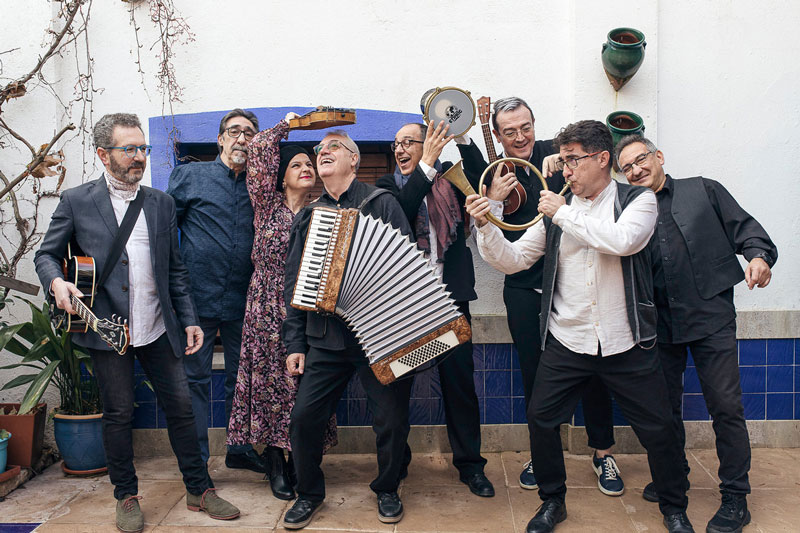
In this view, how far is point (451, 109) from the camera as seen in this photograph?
3572 millimetres

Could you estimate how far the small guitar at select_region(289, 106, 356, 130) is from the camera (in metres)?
3.62

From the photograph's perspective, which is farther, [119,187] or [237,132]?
[237,132]

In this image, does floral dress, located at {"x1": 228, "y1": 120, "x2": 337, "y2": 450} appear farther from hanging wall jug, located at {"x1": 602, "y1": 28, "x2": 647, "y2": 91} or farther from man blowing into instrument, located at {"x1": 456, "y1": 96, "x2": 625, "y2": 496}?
hanging wall jug, located at {"x1": 602, "y1": 28, "x2": 647, "y2": 91}

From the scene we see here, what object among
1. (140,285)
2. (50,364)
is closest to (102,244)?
(140,285)

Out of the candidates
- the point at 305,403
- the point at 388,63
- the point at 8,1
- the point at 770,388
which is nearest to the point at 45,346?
the point at 305,403

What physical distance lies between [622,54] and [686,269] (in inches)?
56.7

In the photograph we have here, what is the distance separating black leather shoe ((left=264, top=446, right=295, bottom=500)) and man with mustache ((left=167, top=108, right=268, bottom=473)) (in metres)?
0.42

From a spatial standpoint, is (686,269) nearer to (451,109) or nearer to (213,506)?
(451,109)

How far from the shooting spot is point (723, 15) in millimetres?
4461

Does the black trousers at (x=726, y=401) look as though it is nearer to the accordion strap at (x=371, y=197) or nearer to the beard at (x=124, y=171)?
the accordion strap at (x=371, y=197)

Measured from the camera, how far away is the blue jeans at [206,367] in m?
3.96

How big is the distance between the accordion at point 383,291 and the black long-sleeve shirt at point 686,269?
3.65 feet

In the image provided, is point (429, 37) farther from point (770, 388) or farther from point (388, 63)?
point (770, 388)

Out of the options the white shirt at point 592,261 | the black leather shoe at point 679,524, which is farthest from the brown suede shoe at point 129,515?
the black leather shoe at point 679,524
